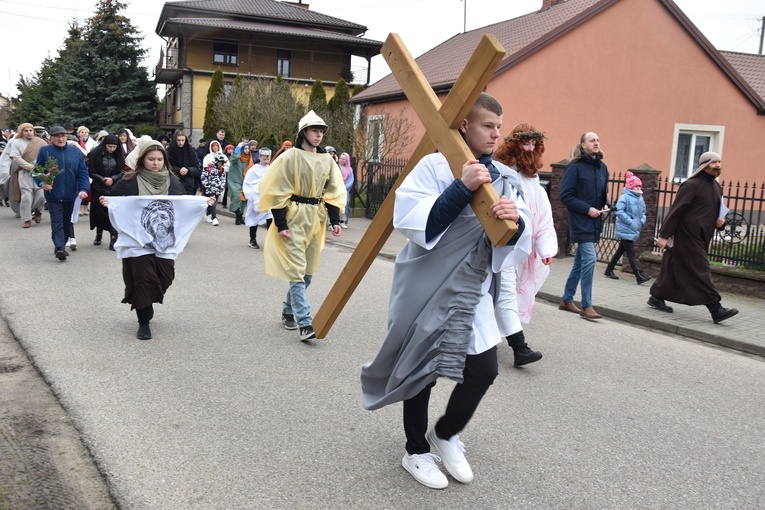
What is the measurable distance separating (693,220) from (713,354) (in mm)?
1616

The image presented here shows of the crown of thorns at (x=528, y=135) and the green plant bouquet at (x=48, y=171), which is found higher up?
the crown of thorns at (x=528, y=135)

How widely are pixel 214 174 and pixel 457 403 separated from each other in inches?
531

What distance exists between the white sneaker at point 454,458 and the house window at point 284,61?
144ft

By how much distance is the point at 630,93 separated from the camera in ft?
76.6

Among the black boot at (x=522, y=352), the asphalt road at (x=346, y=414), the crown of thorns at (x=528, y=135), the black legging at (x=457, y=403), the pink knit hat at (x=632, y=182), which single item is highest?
the crown of thorns at (x=528, y=135)

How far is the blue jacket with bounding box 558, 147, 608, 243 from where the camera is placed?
25.8 feet

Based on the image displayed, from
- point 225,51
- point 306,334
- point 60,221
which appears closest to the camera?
point 306,334

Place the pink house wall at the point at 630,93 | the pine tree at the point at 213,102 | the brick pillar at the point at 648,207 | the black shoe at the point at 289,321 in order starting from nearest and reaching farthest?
1. the black shoe at the point at 289,321
2. the brick pillar at the point at 648,207
3. the pink house wall at the point at 630,93
4. the pine tree at the point at 213,102

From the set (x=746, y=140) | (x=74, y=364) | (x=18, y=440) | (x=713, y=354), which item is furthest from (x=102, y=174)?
(x=746, y=140)

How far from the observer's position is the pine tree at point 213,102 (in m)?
35.4

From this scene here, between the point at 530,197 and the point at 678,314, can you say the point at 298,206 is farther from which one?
the point at 678,314

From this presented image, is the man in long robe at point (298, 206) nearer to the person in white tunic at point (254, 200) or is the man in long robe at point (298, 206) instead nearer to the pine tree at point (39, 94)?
the person in white tunic at point (254, 200)

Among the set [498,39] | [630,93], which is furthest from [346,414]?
[630,93]

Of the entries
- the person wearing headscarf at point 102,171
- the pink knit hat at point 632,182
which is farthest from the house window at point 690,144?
the person wearing headscarf at point 102,171
